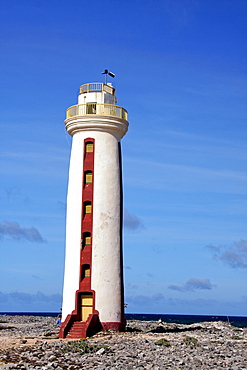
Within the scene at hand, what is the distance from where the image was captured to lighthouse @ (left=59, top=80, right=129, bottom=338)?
36562 mm

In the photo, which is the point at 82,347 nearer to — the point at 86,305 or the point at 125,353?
the point at 125,353

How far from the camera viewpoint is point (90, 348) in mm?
29297

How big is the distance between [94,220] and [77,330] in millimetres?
6987

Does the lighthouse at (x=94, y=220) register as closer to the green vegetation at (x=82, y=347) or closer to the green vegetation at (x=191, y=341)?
the green vegetation at (x=82, y=347)

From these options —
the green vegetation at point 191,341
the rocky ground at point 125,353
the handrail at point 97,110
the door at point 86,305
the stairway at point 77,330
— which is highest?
the handrail at point 97,110

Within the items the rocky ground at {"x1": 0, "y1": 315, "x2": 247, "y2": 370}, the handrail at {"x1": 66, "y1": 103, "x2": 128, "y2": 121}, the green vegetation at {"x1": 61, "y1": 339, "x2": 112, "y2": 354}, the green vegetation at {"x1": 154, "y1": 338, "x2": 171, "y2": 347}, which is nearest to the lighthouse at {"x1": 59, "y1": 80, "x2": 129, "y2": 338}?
the handrail at {"x1": 66, "y1": 103, "x2": 128, "y2": 121}

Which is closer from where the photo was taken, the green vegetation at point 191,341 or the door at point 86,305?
the green vegetation at point 191,341

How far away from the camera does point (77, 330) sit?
35.6m

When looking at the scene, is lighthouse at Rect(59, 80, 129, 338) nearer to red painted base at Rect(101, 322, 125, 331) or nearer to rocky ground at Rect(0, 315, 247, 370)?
red painted base at Rect(101, 322, 125, 331)

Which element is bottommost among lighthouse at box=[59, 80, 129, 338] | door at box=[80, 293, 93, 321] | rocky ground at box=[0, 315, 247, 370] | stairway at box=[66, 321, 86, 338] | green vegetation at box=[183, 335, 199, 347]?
rocky ground at box=[0, 315, 247, 370]

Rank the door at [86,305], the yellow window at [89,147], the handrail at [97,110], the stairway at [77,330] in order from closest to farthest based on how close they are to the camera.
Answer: the stairway at [77,330] → the door at [86,305] → the yellow window at [89,147] → the handrail at [97,110]

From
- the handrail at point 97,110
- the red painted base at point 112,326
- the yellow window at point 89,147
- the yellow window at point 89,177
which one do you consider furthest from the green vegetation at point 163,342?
the handrail at point 97,110

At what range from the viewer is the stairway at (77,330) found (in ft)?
114

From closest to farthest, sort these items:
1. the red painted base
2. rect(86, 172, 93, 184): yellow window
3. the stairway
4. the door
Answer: the stairway
the red painted base
the door
rect(86, 172, 93, 184): yellow window
